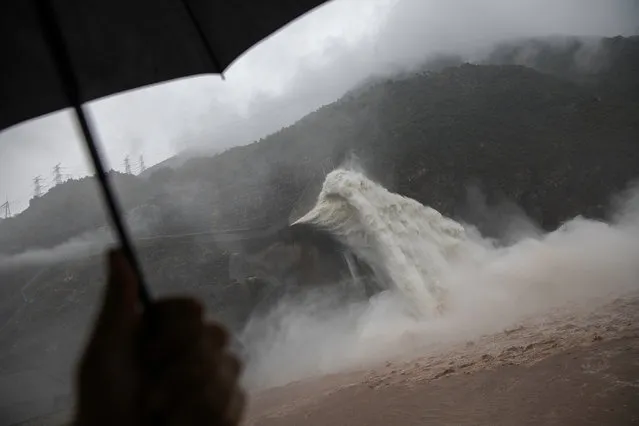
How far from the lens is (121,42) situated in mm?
1770

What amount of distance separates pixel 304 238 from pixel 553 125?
72.2 feet

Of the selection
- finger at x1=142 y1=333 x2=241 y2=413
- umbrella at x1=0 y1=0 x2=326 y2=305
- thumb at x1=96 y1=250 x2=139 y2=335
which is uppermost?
umbrella at x1=0 y1=0 x2=326 y2=305

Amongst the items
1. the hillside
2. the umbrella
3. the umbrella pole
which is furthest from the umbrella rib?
the hillside

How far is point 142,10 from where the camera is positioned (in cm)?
173

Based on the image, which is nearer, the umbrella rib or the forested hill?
the umbrella rib

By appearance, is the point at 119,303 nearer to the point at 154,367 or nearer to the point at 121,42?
the point at 154,367

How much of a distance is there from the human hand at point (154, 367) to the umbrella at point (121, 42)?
1039mm

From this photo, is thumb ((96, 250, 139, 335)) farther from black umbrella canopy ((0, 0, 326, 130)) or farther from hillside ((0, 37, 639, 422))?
hillside ((0, 37, 639, 422))

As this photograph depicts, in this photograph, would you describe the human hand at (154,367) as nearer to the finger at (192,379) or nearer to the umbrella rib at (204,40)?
the finger at (192,379)

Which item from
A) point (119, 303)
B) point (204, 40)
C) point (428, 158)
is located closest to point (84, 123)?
point (119, 303)

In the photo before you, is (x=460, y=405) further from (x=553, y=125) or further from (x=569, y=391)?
(x=553, y=125)

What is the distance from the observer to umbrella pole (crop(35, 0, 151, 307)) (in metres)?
0.97

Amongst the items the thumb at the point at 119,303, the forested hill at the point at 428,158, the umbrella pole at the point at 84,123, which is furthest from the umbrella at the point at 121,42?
the forested hill at the point at 428,158

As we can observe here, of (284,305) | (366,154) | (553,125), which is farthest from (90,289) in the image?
(553,125)
